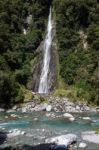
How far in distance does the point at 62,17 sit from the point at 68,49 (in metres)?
4.99

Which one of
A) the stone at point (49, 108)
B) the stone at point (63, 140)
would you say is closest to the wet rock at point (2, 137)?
the stone at point (63, 140)

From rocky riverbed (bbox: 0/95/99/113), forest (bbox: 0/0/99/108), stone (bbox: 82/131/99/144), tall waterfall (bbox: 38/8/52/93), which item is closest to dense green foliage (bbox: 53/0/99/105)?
forest (bbox: 0/0/99/108)

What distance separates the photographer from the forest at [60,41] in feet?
194

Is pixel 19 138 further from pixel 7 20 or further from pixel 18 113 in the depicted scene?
pixel 7 20

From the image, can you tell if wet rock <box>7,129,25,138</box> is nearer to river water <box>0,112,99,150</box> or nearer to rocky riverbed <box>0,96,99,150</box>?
rocky riverbed <box>0,96,99,150</box>

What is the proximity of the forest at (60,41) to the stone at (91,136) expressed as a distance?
21298mm

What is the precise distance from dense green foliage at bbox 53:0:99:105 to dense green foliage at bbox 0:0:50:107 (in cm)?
341

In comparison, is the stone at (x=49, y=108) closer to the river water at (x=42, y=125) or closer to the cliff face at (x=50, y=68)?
the river water at (x=42, y=125)

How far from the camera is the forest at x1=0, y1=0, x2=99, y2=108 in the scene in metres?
59.2

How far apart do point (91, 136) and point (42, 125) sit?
8.24 m

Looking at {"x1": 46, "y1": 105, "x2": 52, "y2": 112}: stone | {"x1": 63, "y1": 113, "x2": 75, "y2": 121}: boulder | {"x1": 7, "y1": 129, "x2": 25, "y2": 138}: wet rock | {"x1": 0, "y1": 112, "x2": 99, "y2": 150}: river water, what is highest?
{"x1": 7, "y1": 129, "x2": 25, "y2": 138}: wet rock

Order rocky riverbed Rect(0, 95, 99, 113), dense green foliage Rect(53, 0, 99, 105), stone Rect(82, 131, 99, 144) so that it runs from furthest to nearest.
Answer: dense green foliage Rect(53, 0, 99, 105) < rocky riverbed Rect(0, 95, 99, 113) < stone Rect(82, 131, 99, 144)

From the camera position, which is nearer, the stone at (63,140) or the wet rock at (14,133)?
the stone at (63,140)

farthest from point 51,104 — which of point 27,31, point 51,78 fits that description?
point 27,31
